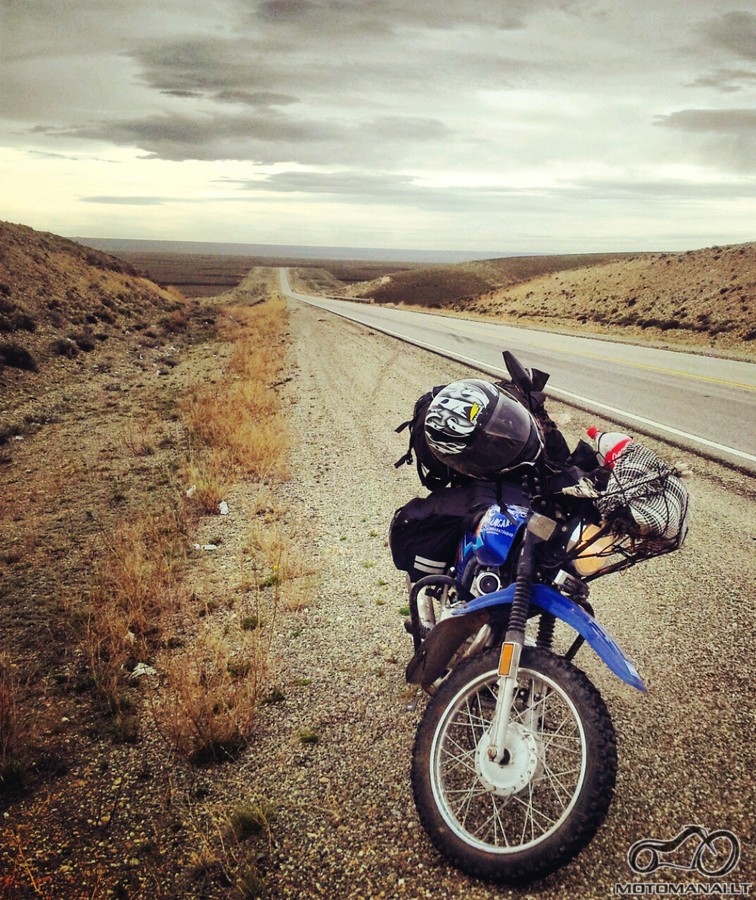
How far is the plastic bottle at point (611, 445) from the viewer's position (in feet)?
7.11

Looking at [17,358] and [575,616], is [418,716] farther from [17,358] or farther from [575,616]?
[17,358]

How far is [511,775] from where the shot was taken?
2.13 metres

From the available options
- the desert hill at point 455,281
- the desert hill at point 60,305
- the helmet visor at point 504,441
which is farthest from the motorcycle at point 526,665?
the desert hill at point 455,281

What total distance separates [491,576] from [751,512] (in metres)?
4.46

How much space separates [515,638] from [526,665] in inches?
5.8

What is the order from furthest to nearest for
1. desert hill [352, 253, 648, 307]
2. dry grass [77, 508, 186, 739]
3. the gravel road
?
desert hill [352, 253, 648, 307], dry grass [77, 508, 186, 739], the gravel road

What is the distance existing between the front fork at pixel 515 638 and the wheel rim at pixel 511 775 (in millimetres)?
78

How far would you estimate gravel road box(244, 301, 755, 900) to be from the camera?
228 centimetres

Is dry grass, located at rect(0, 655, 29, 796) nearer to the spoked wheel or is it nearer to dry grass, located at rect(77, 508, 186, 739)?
dry grass, located at rect(77, 508, 186, 739)

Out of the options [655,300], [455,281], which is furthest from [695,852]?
[455,281]

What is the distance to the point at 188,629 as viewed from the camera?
402 centimetres

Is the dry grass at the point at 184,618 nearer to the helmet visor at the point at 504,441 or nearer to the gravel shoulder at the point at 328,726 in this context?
the gravel shoulder at the point at 328,726

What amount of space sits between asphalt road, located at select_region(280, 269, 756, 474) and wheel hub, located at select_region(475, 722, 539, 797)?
5.81 m

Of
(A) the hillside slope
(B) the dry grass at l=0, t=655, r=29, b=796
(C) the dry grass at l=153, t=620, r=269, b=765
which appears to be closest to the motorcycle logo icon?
(C) the dry grass at l=153, t=620, r=269, b=765
